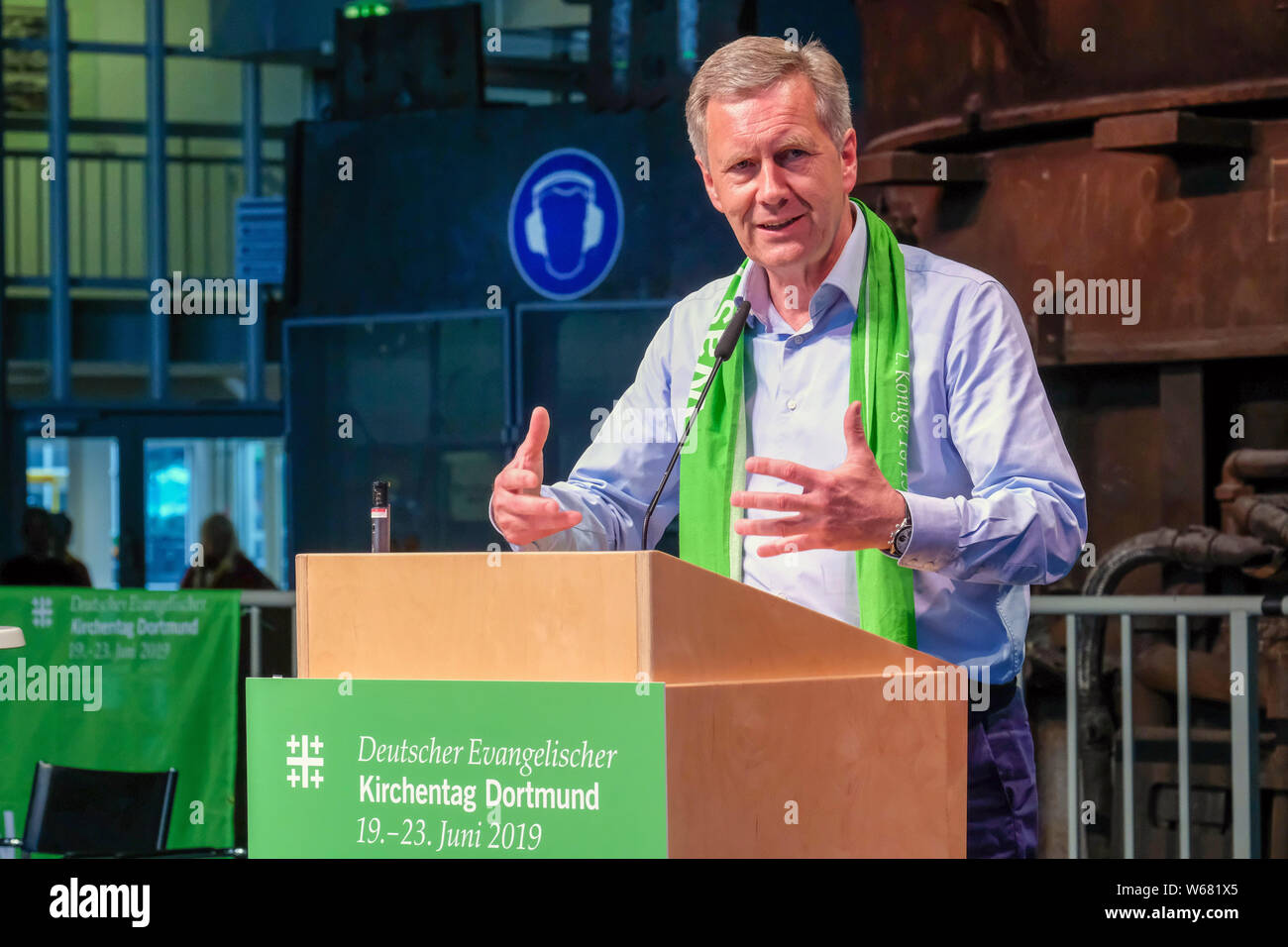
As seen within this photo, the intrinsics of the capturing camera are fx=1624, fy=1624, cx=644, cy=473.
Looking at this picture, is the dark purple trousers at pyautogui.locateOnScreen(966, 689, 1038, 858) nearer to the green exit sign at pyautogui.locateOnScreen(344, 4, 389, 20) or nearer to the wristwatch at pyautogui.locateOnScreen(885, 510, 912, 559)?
the wristwatch at pyautogui.locateOnScreen(885, 510, 912, 559)

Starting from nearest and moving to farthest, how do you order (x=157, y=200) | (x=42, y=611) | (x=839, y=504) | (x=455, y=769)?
1. (x=455, y=769)
2. (x=839, y=504)
3. (x=42, y=611)
4. (x=157, y=200)

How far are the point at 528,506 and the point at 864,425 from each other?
628mm

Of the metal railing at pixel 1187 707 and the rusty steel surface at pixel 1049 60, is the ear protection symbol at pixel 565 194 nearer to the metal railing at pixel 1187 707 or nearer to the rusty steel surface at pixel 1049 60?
the rusty steel surface at pixel 1049 60

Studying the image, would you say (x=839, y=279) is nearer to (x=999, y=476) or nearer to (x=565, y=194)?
(x=999, y=476)

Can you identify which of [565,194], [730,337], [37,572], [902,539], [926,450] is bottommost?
[37,572]

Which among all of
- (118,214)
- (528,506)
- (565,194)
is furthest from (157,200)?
(528,506)

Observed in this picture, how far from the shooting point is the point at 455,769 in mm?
2125

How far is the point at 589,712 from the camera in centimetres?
205

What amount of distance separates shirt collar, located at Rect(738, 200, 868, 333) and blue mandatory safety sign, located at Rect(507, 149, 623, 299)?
5.95 m

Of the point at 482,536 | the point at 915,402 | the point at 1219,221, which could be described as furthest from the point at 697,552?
the point at 482,536

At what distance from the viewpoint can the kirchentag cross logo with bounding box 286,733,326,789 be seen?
7.26ft

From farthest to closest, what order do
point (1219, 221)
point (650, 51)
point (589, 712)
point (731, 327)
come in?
point (650, 51)
point (1219, 221)
point (731, 327)
point (589, 712)
